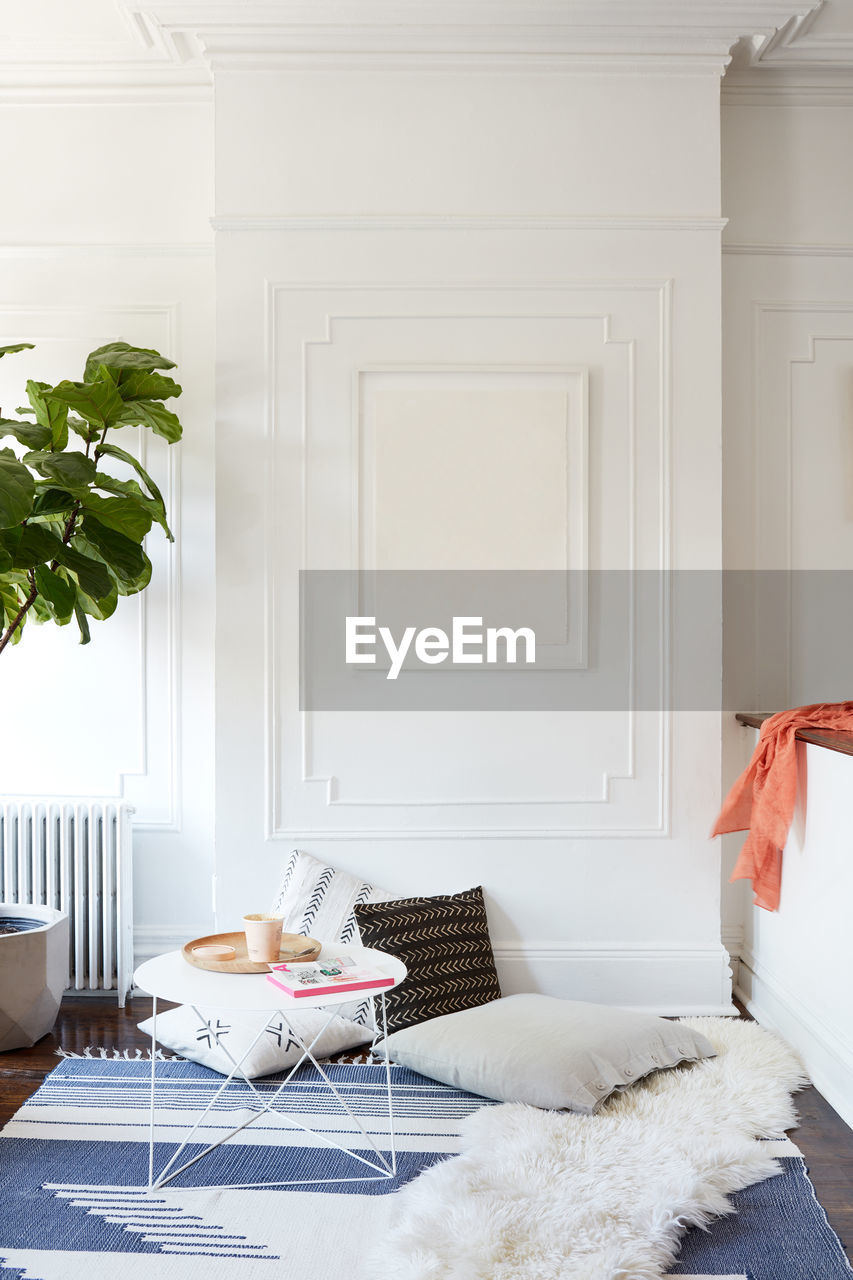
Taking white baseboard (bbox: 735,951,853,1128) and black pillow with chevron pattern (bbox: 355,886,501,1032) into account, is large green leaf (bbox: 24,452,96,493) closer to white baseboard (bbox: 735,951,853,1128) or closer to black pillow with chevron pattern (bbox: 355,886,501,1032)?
black pillow with chevron pattern (bbox: 355,886,501,1032)

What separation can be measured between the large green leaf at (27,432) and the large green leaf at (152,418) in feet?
1.02

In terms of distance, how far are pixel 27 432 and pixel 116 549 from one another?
0.39 m

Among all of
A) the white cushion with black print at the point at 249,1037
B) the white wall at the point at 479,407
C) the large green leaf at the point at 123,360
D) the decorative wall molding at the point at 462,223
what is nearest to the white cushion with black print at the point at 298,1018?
the white cushion with black print at the point at 249,1037

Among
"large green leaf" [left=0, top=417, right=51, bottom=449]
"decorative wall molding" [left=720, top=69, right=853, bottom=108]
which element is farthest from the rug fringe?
"decorative wall molding" [left=720, top=69, right=853, bottom=108]

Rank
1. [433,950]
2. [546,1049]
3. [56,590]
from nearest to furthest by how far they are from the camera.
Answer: [546,1049]
[56,590]
[433,950]

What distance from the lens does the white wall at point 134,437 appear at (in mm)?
3428

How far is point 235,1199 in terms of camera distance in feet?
6.81

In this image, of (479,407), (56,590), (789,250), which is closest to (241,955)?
(56,590)

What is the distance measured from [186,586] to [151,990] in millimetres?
1690

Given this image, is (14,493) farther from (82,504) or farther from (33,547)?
(82,504)

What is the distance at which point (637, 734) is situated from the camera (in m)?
3.19

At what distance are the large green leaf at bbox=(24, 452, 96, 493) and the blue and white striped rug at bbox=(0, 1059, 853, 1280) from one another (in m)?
1.59

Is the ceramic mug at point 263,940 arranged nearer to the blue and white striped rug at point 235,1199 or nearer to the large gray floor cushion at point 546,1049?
the blue and white striped rug at point 235,1199

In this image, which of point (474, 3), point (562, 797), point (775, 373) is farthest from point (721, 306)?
point (562, 797)
